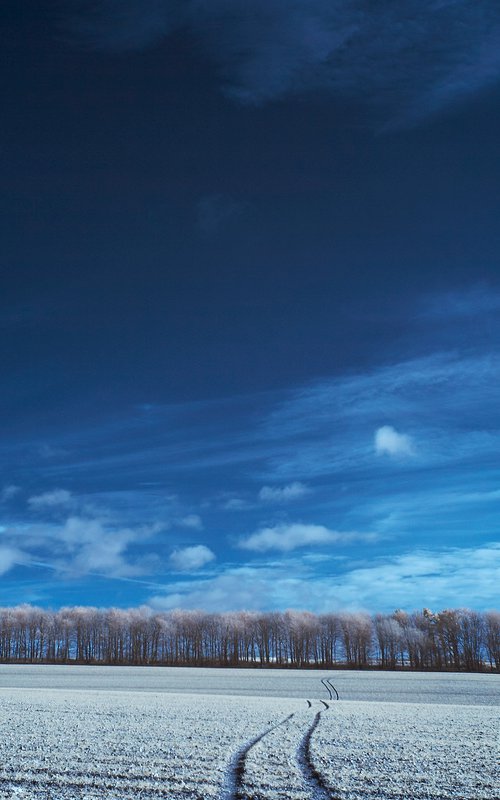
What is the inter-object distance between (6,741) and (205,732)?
755 centimetres

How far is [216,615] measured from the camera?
19388 cm

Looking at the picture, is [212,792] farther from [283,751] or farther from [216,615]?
[216,615]

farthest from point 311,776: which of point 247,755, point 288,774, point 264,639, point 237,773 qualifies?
point 264,639

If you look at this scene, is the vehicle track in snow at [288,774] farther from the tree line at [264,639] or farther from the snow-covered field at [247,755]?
the tree line at [264,639]

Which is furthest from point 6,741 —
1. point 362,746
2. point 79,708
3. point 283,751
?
point 79,708

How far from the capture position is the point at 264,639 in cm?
17125

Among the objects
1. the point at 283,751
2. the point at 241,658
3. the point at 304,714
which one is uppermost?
the point at 283,751

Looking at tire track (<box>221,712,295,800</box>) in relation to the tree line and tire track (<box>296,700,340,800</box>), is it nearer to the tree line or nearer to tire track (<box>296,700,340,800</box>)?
tire track (<box>296,700,340,800</box>)

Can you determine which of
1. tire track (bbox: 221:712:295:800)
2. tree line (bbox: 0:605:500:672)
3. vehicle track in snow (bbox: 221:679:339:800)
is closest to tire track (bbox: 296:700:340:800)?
vehicle track in snow (bbox: 221:679:339:800)

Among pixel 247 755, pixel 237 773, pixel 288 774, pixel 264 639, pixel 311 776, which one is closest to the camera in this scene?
pixel 311 776

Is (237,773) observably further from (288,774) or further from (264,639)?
(264,639)

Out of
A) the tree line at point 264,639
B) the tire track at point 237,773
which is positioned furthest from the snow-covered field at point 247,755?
the tree line at point 264,639

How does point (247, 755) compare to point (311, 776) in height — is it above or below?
below

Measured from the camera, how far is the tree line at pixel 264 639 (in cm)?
15175
